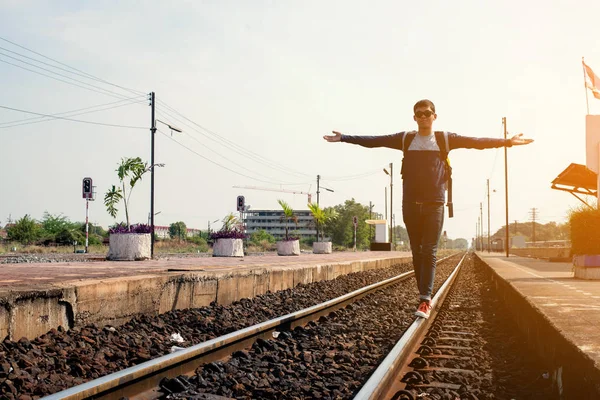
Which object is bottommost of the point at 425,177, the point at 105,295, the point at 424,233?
the point at 105,295

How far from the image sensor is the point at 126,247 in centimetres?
1527

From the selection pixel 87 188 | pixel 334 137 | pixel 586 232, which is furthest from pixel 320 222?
pixel 334 137

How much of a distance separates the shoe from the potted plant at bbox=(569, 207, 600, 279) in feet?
23.6

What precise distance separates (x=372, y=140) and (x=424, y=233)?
1108 mm

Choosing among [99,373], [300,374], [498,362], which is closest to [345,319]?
[498,362]

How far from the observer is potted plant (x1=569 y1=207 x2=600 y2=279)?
12164mm

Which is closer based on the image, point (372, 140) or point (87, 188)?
point (372, 140)

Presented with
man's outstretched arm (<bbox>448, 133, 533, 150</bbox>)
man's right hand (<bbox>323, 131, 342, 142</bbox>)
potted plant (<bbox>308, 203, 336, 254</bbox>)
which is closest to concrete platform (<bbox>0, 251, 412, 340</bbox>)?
man's right hand (<bbox>323, 131, 342, 142</bbox>)

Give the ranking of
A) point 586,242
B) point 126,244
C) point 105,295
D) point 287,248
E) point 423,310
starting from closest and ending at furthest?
point 105,295
point 423,310
point 586,242
point 126,244
point 287,248

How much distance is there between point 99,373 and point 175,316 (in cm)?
237

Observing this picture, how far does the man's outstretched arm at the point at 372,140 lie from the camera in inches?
251

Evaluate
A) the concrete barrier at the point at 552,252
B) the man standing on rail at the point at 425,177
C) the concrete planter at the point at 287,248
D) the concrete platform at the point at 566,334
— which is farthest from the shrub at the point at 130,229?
the concrete barrier at the point at 552,252

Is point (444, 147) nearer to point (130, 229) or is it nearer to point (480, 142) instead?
point (480, 142)

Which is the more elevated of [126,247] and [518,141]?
[518,141]
